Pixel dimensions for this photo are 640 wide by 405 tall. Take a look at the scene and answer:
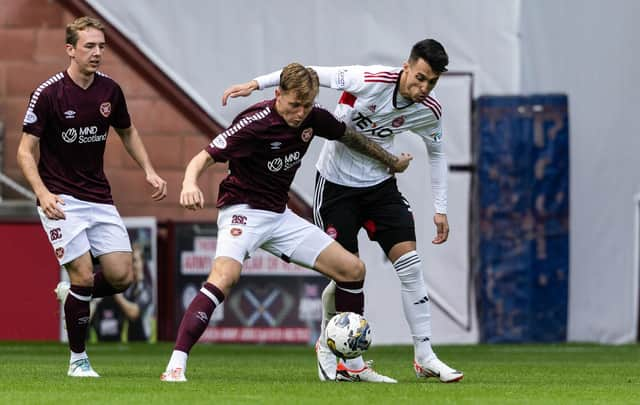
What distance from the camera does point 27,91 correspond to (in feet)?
44.7

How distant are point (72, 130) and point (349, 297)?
5.50 feet

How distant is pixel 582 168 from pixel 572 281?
109 cm

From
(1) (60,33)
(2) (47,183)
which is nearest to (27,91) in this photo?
(1) (60,33)

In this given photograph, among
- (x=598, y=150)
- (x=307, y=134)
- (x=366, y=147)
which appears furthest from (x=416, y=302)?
(x=598, y=150)

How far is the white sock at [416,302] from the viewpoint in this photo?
23.5 feet

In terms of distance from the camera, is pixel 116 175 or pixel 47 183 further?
A: pixel 116 175

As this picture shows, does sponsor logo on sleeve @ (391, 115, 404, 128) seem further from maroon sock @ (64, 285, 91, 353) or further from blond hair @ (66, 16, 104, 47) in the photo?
maroon sock @ (64, 285, 91, 353)

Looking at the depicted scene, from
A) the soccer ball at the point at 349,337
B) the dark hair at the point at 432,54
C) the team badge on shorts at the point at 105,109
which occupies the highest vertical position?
the dark hair at the point at 432,54

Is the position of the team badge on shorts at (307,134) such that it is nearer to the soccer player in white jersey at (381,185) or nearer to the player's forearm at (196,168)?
the soccer player in white jersey at (381,185)

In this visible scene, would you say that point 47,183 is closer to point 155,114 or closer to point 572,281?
point 155,114

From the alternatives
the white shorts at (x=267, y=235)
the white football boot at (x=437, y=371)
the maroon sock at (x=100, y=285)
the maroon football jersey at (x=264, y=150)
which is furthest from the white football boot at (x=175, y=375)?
the white football boot at (x=437, y=371)

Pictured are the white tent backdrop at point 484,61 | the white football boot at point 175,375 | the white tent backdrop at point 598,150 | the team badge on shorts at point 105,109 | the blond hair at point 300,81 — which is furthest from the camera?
the white tent backdrop at point 598,150

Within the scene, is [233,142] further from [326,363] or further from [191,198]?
[326,363]

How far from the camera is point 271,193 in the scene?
6.84m
